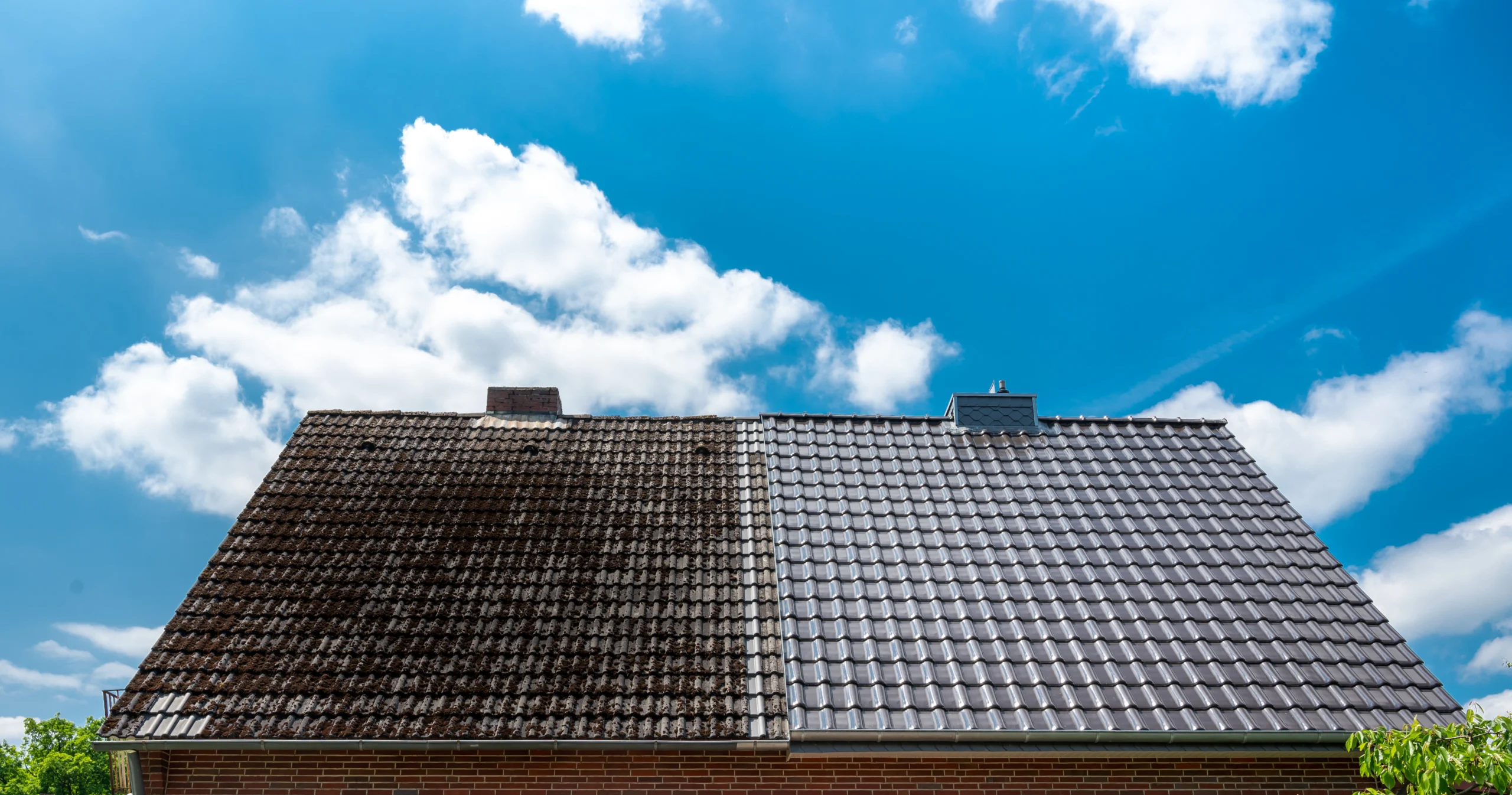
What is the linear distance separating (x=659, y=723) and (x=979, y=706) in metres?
2.62

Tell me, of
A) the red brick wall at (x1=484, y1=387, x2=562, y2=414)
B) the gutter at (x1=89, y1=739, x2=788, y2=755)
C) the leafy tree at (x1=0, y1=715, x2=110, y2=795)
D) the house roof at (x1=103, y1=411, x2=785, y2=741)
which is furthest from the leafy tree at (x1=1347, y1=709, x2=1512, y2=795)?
the leafy tree at (x1=0, y1=715, x2=110, y2=795)

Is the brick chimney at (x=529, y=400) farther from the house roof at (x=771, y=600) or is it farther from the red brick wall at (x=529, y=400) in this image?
the house roof at (x=771, y=600)

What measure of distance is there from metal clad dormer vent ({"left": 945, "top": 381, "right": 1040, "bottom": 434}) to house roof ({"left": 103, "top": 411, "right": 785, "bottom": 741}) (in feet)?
9.34

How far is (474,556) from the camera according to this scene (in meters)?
8.60

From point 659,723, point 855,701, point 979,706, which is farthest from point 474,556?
point 979,706

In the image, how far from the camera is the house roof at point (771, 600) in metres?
6.84

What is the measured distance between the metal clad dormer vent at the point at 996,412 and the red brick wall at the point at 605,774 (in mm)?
4992

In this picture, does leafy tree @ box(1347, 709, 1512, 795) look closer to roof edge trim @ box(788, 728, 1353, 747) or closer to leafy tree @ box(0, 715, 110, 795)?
roof edge trim @ box(788, 728, 1353, 747)

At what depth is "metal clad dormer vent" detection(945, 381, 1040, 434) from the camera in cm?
1109

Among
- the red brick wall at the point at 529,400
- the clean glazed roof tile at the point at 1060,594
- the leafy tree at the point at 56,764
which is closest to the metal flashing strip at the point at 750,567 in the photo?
the clean glazed roof tile at the point at 1060,594

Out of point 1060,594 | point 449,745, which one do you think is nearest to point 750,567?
point 1060,594

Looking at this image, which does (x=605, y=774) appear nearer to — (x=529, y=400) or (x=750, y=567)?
(x=750, y=567)

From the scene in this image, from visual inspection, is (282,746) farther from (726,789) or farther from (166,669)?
(726,789)

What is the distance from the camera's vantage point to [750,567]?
27.7 feet
